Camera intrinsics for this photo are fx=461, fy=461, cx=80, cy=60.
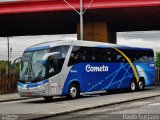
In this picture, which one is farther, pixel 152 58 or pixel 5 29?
pixel 5 29

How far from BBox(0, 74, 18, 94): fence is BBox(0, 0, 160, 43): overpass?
7.93m

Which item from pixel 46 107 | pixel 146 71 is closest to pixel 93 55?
pixel 146 71

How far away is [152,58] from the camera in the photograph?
33.5 meters

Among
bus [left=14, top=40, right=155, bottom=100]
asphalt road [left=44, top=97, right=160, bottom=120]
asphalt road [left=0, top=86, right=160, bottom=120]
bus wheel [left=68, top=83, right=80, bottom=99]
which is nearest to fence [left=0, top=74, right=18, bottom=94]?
bus [left=14, top=40, right=155, bottom=100]

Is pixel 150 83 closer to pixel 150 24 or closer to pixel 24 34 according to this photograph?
pixel 150 24

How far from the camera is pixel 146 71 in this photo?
32375 mm

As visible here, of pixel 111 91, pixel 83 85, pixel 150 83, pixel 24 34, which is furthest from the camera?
pixel 24 34

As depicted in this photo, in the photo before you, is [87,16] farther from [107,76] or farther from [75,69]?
[75,69]

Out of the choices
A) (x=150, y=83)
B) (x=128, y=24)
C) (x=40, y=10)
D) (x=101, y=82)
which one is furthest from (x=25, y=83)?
(x=128, y=24)

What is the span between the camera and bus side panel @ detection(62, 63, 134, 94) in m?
24.5

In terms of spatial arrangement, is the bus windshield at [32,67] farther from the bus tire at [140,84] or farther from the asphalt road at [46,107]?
the bus tire at [140,84]

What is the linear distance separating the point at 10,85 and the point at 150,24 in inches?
745

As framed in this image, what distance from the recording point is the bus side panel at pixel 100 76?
24.5m

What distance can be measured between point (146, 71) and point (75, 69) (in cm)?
939
